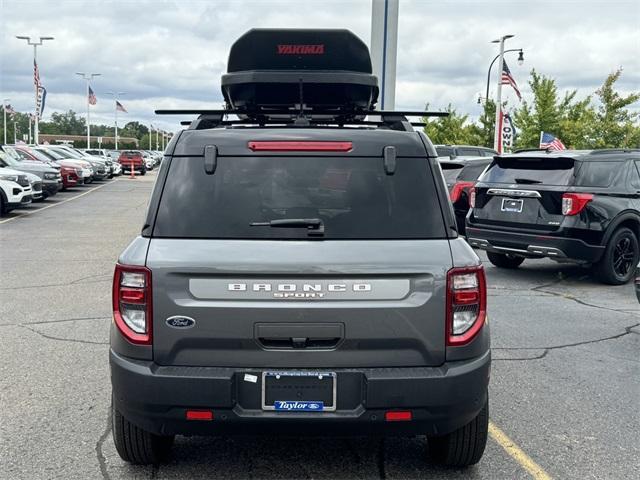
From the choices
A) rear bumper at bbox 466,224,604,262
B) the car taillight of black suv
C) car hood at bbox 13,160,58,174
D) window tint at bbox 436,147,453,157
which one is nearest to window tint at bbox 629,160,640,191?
rear bumper at bbox 466,224,604,262

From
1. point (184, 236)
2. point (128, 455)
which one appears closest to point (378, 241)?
point (184, 236)

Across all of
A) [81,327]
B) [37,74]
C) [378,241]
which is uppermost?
[37,74]

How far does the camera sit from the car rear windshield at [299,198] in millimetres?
3207

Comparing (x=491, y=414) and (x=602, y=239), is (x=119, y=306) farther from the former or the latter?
(x=602, y=239)

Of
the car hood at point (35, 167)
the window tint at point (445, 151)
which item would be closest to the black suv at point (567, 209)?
the window tint at point (445, 151)

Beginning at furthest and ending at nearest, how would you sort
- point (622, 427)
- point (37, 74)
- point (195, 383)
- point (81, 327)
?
point (37, 74), point (81, 327), point (622, 427), point (195, 383)

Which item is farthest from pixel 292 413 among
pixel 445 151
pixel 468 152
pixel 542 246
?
pixel 468 152

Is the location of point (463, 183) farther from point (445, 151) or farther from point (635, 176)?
point (445, 151)

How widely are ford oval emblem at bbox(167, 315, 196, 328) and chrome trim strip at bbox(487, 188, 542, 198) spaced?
7189mm

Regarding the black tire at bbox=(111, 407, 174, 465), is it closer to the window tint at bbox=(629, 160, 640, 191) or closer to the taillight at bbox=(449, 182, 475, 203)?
the window tint at bbox=(629, 160, 640, 191)

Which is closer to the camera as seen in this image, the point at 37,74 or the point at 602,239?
the point at 602,239

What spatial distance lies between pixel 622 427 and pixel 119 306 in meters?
3.23

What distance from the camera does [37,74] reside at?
47.2m

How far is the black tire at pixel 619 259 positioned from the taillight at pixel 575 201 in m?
0.69
